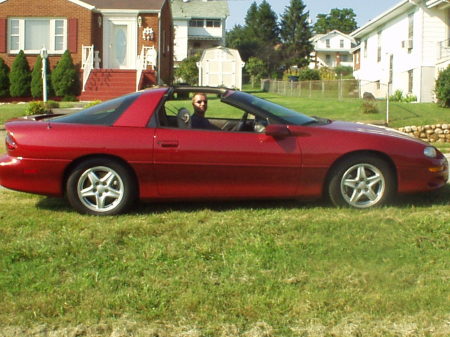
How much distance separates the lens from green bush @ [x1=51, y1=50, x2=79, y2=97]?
24.7 m

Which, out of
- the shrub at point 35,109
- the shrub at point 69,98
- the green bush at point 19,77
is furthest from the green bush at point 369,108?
the green bush at point 19,77

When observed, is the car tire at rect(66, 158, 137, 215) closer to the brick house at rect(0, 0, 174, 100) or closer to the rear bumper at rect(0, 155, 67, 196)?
the rear bumper at rect(0, 155, 67, 196)

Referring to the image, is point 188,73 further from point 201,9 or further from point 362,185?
point 362,185

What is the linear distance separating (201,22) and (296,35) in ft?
50.8

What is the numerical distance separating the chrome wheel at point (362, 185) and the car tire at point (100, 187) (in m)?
2.08

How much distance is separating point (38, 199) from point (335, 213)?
3.19 meters

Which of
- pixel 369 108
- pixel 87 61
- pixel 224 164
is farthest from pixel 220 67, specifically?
pixel 224 164

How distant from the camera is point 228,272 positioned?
4262 mm

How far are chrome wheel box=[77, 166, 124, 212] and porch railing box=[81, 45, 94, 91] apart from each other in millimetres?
19807

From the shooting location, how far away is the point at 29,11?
25969 millimetres

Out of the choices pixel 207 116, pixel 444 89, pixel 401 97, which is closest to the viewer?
pixel 207 116

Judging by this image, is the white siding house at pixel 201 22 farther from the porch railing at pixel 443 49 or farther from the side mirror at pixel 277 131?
the side mirror at pixel 277 131

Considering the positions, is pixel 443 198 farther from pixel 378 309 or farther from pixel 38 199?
pixel 38 199

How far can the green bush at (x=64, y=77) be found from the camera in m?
24.7
